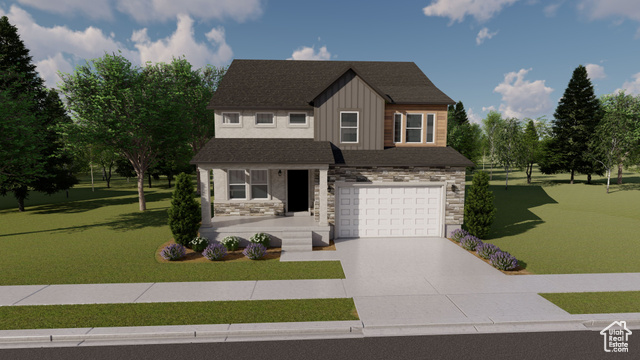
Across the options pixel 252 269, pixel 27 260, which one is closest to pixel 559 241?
pixel 252 269

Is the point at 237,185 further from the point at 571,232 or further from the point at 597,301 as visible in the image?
the point at 571,232

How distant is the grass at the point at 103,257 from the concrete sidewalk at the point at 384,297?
708 millimetres

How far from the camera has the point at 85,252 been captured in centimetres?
1348

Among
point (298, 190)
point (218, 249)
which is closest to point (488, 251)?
point (298, 190)

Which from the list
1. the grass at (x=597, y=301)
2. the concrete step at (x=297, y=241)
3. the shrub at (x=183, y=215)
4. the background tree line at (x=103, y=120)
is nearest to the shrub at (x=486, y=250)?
the grass at (x=597, y=301)

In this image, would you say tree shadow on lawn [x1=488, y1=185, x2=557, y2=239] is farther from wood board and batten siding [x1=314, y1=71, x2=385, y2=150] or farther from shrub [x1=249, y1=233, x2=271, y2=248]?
shrub [x1=249, y1=233, x2=271, y2=248]

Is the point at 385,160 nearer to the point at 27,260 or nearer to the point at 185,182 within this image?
the point at 185,182

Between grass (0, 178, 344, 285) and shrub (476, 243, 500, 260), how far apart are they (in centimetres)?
617

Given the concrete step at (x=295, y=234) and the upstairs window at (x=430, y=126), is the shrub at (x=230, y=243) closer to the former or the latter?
the concrete step at (x=295, y=234)

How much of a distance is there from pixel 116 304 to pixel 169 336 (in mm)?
2617

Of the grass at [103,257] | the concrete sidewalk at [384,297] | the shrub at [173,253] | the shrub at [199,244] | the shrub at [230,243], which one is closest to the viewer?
the concrete sidewalk at [384,297]

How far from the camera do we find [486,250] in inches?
489

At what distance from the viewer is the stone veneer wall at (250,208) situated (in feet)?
55.2

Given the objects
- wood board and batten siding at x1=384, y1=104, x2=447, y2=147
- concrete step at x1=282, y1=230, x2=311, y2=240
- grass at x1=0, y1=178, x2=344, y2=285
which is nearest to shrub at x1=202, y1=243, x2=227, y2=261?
grass at x1=0, y1=178, x2=344, y2=285
